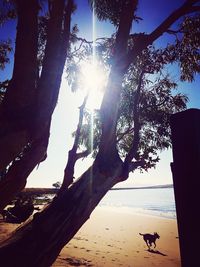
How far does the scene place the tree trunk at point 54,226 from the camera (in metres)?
2.56

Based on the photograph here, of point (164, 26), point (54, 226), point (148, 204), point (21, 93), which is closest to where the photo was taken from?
point (54, 226)

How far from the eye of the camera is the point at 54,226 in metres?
2.85

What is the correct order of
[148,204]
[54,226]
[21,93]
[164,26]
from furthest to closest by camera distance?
1. [148,204]
2. [164,26]
3. [21,93]
4. [54,226]

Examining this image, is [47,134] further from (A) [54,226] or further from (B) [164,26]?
(B) [164,26]

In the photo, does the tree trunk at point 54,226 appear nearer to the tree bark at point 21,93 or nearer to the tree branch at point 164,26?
the tree bark at point 21,93

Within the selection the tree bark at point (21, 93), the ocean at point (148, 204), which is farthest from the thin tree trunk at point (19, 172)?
the ocean at point (148, 204)

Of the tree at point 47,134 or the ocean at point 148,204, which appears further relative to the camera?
the ocean at point 148,204

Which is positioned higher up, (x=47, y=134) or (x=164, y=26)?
(x=164, y=26)

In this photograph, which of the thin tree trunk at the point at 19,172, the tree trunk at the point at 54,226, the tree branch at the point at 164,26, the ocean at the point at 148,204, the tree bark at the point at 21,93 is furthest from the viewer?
the ocean at the point at 148,204

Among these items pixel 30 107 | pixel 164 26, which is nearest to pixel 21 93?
pixel 30 107

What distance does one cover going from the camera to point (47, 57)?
3.79m

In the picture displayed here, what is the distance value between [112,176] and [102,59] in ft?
16.2

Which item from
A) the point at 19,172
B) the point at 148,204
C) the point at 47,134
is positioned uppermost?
the point at 47,134

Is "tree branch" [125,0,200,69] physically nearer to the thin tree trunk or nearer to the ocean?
the thin tree trunk
